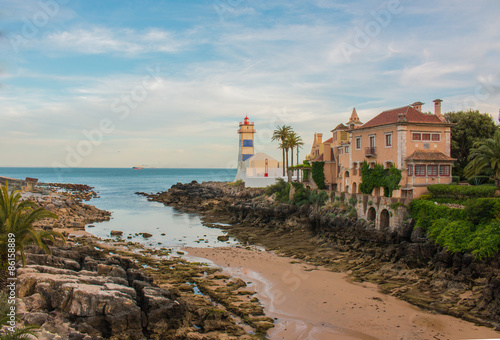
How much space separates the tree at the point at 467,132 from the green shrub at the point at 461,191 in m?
11.4

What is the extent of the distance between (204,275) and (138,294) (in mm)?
7460

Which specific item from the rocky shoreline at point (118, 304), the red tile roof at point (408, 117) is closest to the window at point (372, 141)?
the red tile roof at point (408, 117)

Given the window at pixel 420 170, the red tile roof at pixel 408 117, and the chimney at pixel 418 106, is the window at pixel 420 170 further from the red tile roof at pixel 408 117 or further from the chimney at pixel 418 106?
the chimney at pixel 418 106

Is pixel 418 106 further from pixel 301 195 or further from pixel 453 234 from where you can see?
pixel 453 234

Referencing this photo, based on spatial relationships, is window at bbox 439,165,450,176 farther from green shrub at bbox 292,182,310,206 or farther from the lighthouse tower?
the lighthouse tower

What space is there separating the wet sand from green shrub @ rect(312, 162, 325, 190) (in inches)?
790

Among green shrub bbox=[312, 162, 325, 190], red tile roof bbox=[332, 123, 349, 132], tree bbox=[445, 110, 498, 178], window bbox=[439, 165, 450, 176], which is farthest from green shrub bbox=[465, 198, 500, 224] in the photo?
green shrub bbox=[312, 162, 325, 190]

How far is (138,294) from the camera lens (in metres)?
16.4

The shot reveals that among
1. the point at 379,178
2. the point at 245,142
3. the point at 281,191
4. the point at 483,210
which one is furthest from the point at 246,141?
the point at 483,210

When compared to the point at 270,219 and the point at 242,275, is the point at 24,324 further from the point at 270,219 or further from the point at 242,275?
the point at 270,219

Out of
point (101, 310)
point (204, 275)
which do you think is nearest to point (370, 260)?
point (204, 275)

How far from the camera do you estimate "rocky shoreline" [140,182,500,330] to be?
1859 cm

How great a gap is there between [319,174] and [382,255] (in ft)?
64.1

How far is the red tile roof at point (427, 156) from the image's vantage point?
1214 inches
